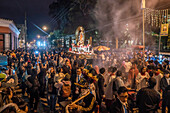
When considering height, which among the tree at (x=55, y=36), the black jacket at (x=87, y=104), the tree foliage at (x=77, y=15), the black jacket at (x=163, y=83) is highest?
the tree foliage at (x=77, y=15)

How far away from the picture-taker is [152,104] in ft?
11.5

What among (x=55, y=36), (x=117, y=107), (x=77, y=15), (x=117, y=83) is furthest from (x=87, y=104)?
(x=55, y=36)

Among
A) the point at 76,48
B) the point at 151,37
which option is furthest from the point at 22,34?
the point at 151,37

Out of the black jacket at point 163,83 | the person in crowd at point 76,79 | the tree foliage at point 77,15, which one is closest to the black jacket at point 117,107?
the black jacket at point 163,83

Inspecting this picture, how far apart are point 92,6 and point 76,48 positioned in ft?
36.0

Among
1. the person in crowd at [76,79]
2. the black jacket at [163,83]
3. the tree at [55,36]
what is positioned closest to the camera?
the black jacket at [163,83]

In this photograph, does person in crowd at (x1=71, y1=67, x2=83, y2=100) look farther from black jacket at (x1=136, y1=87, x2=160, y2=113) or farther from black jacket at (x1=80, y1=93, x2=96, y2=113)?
black jacket at (x1=136, y1=87, x2=160, y2=113)

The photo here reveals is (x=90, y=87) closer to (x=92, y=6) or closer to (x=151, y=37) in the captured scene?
(x=92, y=6)

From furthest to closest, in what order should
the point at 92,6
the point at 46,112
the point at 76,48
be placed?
1. the point at 92,6
2. the point at 76,48
3. the point at 46,112

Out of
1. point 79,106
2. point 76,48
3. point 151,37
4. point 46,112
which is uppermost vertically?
point 151,37

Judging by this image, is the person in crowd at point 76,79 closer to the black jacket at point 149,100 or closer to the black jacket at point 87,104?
→ the black jacket at point 87,104

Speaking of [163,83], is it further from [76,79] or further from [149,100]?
[76,79]

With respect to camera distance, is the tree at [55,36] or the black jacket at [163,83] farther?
the tree at [55,36]

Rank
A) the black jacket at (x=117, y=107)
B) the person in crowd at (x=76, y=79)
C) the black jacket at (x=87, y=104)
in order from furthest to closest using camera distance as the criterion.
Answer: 1. the person in crowd at (x=76, y=79)
2. the black jacket at (x=87, y=104)
3. the black jacket at (x=117, y=107)
